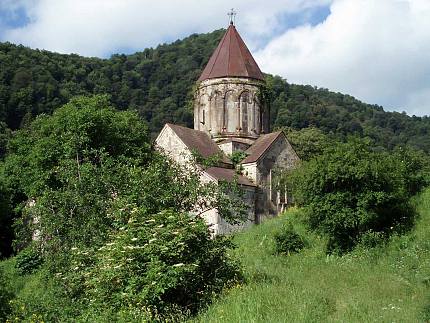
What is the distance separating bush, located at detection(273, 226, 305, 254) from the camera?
66.7 ft

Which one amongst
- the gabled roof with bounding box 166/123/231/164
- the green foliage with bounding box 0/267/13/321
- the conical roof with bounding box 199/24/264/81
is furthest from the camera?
the conical roof with bounding box 199/24/264/81

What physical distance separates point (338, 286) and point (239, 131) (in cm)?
2245

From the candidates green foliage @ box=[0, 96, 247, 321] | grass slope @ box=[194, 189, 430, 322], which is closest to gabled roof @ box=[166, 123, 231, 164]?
grass slope @ box=[194, 189, 430, 322]

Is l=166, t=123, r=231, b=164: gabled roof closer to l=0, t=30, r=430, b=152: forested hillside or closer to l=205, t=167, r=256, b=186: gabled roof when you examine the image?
l=205, t=167, r=256, b=186: gabled roof

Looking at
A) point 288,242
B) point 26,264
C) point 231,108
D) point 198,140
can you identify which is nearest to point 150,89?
point 231,108

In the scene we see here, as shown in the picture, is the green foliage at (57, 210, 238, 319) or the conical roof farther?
the conical roof

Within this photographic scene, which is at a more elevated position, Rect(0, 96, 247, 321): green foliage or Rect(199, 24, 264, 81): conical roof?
Rect(199, 24, 264, 81): conical roof

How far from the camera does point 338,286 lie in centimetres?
1362

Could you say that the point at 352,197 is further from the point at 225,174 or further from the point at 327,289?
the point at 225,174

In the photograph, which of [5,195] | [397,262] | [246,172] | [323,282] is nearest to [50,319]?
[323,282]

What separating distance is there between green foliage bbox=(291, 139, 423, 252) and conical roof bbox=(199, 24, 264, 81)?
55.4 ft

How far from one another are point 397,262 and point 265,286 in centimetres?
608

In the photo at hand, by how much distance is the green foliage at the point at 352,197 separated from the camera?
1888 cm

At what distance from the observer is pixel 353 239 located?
62.7ft
